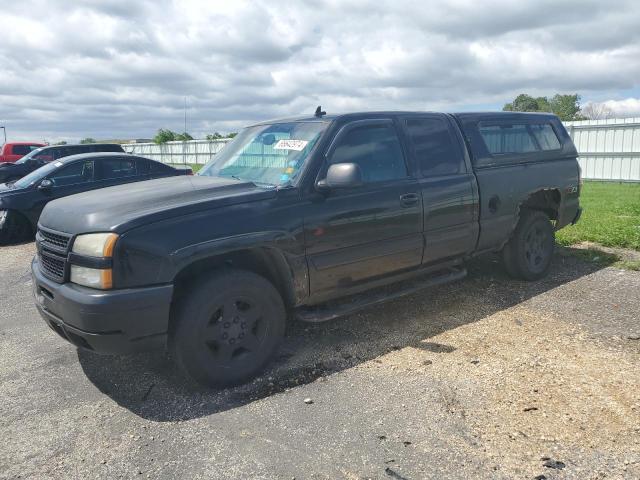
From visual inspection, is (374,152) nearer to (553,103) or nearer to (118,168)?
(118,168)

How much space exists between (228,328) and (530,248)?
391cm

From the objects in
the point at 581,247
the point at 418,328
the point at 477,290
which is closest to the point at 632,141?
the point at 581,247

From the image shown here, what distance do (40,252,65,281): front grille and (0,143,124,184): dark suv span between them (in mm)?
11114

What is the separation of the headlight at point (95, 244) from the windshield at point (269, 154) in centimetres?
132

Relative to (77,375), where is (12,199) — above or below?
above

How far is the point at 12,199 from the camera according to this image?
9.33 m

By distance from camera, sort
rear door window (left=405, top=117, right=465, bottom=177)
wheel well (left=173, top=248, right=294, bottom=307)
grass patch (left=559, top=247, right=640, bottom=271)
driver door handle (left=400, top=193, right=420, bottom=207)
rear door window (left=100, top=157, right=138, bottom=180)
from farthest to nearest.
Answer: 1. rear door window (left=100, top=157, right=138, bottom=180)
2. grass patch (left=559, top=247, right=640, bottom=271)
3. rear door window (left=405, top=117, right=465, bottom=177)
4. driver door handle (left=400, top=193, right=420, bottom=207)
5. wheel well (left=173, top=248, right=294, bottom=307)

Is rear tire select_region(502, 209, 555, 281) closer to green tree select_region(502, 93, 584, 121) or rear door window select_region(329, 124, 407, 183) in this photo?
rear door window select_region(329, 124, 407, 183)

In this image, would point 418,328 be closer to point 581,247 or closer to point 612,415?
point 612,415

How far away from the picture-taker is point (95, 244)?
10.5 ft

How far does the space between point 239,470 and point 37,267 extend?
2264mm

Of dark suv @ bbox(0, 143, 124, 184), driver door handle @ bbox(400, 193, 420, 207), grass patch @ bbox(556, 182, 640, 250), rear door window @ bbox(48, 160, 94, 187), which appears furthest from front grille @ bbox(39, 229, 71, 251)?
dark suv @ bbox(0, 143, 124, 184)

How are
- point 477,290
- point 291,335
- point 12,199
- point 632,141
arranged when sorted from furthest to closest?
point 632,141
point 12,199
point 477,290
point 291,335

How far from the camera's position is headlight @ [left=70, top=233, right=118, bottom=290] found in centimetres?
Result: 313
